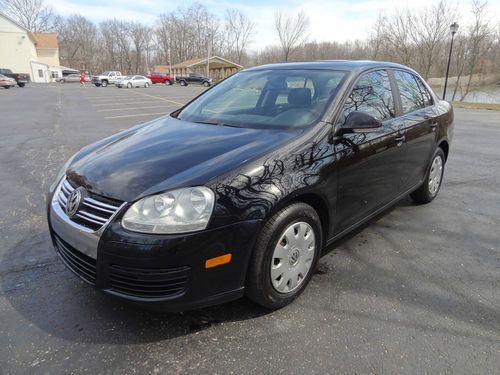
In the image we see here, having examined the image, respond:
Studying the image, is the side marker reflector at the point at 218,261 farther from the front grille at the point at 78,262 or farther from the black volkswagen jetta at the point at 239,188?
the front grille at the point at 78,262

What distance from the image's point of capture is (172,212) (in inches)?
79.1

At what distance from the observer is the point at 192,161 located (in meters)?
2.32

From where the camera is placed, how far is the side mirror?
2.67m

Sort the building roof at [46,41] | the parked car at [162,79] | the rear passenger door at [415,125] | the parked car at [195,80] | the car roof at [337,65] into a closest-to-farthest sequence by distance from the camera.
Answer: the car roof at [337,65] → the rear passenger door at [415,125] → the parked car at [195,80] → the parked car at [162,79] → the building roof at [46,41]

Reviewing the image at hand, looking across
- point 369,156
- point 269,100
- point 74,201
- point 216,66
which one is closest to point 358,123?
point 369,156

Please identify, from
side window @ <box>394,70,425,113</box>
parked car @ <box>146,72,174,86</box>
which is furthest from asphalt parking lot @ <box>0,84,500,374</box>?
parked car @ <box>146,72,174,86</box>

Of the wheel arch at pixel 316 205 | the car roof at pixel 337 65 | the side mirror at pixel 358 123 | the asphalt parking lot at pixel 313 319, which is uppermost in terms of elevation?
the car roof at pixel 337 65

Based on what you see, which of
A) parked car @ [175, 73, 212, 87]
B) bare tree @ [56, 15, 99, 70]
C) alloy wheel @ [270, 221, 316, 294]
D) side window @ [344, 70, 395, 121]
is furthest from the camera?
Answer: bare tree @ [56, 15, 99, 70]

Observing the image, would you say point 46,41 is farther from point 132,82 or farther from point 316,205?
point 316,205

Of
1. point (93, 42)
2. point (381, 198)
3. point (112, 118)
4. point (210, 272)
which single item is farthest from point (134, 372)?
point (93, 42)

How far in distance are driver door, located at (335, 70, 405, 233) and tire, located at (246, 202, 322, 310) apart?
389mm

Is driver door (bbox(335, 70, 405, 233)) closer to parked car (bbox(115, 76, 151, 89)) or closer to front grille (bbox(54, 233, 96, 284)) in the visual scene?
front grille (bbox(54, 233, 96, 284))

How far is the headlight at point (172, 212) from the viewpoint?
1981 millimetres

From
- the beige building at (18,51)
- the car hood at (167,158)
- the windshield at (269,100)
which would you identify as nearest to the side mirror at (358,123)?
the windshield at (269,100)
